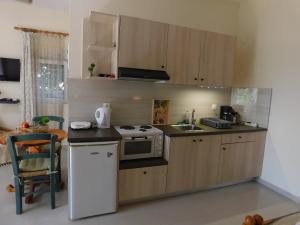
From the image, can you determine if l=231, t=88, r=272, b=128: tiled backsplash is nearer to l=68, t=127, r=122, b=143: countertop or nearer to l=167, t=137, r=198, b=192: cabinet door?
l=167, t=137, r=198, b=192: cabinet door

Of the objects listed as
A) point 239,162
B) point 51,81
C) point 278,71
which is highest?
point 278,71

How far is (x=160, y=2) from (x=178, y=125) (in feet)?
5.77

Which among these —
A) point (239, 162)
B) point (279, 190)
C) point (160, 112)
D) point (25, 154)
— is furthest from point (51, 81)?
point (279, 190)

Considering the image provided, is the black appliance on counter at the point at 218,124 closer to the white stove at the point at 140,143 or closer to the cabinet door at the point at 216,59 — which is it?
the cabinet door at the point at 216,59

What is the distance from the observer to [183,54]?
2.78 m

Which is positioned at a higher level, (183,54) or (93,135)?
(183,54)

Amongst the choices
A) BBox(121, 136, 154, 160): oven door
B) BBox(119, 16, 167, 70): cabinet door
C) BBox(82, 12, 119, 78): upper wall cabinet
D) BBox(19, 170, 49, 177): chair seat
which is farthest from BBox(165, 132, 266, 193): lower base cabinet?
BBox(19, 170, 49, 177): chair seat

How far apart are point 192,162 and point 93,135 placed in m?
1.32

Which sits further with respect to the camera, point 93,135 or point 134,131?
point 134,131

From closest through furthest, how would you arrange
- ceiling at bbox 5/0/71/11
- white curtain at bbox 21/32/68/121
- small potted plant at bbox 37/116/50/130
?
small potted plant at bbox 37/116/50/130, ceiling at bbox 5/0/71/11, white curtain at bbox 21/32/68/121

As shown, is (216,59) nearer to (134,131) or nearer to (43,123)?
(134,131)

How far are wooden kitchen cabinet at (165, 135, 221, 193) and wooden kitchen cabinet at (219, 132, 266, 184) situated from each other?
0.49 ft

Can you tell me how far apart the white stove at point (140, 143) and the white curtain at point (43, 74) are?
8.71 ft

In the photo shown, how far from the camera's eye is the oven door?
2426mm
